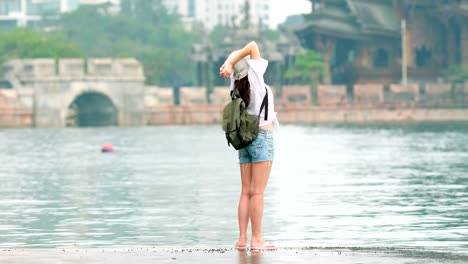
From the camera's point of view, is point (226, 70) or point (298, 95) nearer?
point (226, 70)

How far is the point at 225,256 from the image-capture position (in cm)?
1520

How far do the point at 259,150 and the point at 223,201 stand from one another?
11.4 m

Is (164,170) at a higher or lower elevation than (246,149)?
lower

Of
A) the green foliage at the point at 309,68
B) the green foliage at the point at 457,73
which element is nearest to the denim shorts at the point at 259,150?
the green foliage at the point at 457,73

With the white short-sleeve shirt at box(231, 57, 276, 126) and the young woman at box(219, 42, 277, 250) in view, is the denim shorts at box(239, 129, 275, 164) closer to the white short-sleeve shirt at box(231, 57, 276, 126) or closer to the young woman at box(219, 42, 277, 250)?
the young woman at box(219, 42, 277, 250)

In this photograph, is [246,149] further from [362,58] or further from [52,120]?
[362,58]

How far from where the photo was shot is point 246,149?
643 inches

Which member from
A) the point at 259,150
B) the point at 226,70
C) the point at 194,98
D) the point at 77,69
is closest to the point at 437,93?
the point at 194,98

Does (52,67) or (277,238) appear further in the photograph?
(52,67)

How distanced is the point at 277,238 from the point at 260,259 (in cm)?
493

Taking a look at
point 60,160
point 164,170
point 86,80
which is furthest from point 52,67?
point 164,170

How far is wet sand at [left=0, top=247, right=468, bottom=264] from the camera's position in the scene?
14773mm

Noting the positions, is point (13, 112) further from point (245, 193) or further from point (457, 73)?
point (245, 193)

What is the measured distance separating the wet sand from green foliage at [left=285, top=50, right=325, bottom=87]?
376 feet
